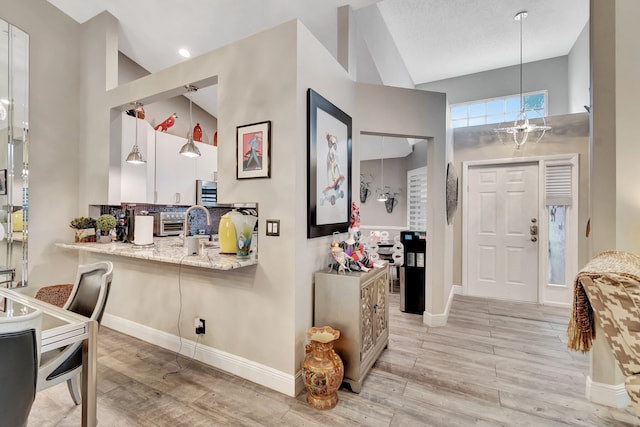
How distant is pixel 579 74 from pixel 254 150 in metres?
5.26

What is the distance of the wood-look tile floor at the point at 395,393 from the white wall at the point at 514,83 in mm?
4347

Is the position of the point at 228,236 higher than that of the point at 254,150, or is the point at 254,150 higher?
the point at 254,150

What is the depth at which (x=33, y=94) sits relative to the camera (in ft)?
10.3

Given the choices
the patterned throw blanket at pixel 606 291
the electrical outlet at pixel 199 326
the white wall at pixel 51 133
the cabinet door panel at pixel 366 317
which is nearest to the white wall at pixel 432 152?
the cabinet door panel at pixel 366 317

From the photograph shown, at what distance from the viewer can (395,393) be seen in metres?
2.07

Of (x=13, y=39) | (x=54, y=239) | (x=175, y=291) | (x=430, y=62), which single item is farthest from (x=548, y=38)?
(x=54, y=239)

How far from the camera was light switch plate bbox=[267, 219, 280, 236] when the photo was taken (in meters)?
2.07

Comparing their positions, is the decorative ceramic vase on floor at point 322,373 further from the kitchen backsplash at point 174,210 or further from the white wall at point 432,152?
the kitchen backsplash at point 174,210

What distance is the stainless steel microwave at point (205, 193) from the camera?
14.4 ft

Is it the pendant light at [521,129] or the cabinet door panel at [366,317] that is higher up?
the pendant light at [521,129]

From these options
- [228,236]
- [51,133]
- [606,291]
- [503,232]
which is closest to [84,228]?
[51,133]

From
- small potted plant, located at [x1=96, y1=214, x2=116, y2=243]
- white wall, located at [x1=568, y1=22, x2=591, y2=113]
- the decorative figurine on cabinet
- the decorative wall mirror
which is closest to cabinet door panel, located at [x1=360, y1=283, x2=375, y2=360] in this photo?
the decorative figurine on cabinet

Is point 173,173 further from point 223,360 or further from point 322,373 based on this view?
point 322,373

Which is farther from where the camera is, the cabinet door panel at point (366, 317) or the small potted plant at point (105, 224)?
the small potted plant at point (105, 224)
